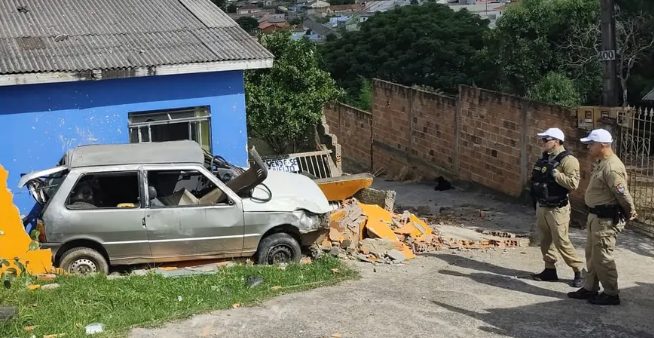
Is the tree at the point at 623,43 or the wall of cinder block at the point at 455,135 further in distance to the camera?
the tree at the point at 623,43

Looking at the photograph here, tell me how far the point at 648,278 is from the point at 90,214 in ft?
22.2

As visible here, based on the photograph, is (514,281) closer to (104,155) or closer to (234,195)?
(234,195)

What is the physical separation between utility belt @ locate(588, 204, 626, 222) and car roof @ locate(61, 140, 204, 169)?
4.60m

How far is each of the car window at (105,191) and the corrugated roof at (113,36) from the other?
2619 millimetres

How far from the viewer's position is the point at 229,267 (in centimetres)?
916

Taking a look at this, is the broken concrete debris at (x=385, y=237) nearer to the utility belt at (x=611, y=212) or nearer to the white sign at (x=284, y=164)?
the utility belt at (x=611, y=212)

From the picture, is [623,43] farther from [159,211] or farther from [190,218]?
[159,211]

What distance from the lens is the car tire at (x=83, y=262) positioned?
910 cm

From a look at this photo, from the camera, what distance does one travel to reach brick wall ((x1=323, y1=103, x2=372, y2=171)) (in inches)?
898

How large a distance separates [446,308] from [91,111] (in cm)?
645

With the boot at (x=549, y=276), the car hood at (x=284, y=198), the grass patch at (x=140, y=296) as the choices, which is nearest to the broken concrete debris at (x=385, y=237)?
the car hood at (x=284, y=198)

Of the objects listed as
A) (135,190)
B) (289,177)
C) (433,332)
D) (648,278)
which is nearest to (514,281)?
(648,278)

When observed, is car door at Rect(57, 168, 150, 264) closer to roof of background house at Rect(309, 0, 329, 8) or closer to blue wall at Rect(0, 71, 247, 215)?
blue wall at Rect(0, 71, 247, 215)

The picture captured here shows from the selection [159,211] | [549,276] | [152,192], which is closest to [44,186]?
[152,192]
